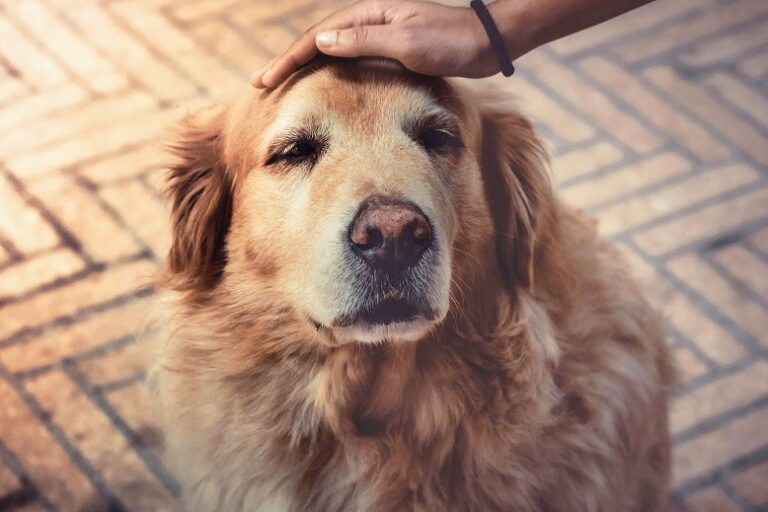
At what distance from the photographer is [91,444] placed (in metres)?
2.88

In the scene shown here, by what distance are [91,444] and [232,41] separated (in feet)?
5.92

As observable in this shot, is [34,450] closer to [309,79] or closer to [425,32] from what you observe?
[309,79]

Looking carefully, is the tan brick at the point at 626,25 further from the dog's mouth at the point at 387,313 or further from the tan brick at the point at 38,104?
the dog's mouth at the point at 387,313

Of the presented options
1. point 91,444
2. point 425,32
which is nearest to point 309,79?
point 425,32

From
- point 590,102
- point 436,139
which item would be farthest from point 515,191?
point 590,102

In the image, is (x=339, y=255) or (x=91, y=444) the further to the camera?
(x=91, y=444)

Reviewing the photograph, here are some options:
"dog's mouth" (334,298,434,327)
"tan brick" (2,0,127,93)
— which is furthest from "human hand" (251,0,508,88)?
"tan brick" (2,0,127,93)

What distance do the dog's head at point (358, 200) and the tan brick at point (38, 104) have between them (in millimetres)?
1579

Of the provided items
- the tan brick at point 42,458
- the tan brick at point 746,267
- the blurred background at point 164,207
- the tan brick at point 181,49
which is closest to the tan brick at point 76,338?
the blurred background at point 164,207

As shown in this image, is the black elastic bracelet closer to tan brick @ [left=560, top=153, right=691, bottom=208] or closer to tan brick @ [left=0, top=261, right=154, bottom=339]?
tan brick @ [left=560, top=153, right=691, bottom=208]

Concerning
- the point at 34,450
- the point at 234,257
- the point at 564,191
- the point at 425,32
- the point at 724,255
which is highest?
the point at 425,32

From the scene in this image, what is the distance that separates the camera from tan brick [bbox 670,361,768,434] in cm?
299

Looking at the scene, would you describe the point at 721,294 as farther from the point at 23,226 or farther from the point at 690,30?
the point at 23,226

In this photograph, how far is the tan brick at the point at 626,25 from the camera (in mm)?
4098
